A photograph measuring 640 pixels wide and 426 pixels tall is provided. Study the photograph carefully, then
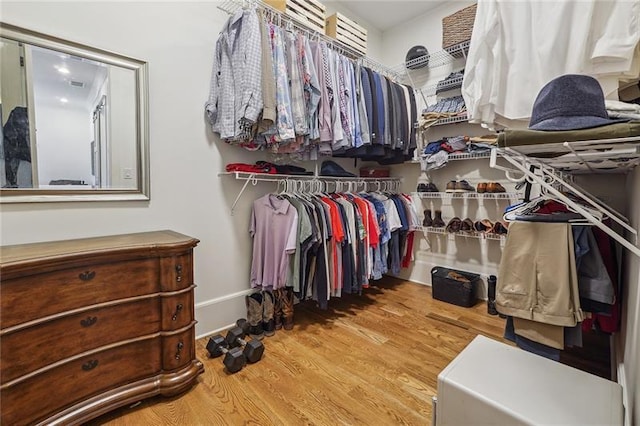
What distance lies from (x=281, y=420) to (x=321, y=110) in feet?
6.16

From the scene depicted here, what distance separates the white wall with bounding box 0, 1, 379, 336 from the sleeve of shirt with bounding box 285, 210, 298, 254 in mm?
445

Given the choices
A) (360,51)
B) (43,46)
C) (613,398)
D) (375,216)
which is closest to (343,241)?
(375,216)

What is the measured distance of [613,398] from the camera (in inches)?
34.5

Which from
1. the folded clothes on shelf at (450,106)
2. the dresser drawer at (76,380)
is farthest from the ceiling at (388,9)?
the dresser drawer at (76,380)

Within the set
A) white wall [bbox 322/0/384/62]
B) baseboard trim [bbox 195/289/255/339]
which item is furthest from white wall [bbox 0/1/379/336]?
white wall [bbox 322/0/384/62]

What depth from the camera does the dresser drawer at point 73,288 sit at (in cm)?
106

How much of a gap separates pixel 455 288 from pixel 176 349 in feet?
7.35

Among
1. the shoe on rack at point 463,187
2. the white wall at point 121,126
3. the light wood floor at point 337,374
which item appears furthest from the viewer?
the shoe on rack at point 463,187

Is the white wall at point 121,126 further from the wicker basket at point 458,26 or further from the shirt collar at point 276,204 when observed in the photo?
the wicker basket at point 458,26

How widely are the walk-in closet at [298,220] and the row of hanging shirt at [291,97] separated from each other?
0.02 m

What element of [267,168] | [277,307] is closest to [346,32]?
[267,168]

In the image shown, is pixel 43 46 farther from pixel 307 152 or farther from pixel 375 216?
pixel 375 216

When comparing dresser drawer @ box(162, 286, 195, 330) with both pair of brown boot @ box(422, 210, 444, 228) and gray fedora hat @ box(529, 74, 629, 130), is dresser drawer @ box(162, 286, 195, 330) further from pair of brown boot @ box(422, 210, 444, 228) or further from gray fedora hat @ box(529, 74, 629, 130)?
pair of brown boot @ box(422, 210, 444, 228)

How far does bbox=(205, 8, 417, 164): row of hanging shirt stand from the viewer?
1.78m
